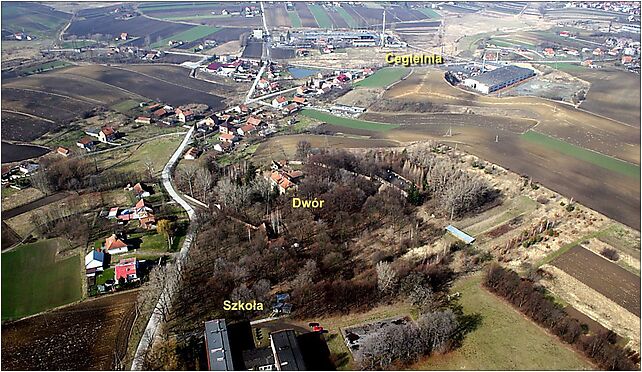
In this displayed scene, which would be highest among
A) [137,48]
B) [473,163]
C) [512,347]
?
[137,48]

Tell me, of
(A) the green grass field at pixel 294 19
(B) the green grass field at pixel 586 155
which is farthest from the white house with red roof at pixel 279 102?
(A) the green grass field at pixel 294 19

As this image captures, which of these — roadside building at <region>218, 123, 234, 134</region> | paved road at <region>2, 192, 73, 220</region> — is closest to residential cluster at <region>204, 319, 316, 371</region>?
paved road at <region>2, 192, 73, 220</region>

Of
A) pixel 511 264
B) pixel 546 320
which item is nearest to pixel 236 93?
pixel 511 264

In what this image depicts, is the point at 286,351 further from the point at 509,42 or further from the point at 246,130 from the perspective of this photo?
the point at 509,42

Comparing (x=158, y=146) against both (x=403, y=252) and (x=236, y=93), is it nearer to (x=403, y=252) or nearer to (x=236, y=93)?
(x=236, y=93)

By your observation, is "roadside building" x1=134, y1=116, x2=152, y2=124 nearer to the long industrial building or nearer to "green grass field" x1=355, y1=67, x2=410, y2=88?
"green grass field" x1=355, y1=67, x2=410, y2=88

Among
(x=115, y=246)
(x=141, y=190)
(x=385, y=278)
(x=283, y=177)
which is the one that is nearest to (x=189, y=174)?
(x=141, y=190)
